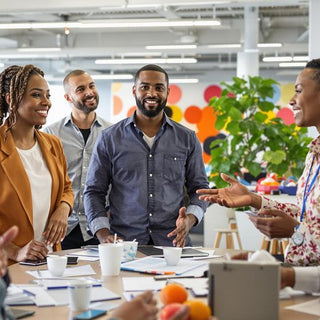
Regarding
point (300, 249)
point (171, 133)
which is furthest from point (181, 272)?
point (171, 133)

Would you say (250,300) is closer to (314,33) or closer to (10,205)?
(10,205)

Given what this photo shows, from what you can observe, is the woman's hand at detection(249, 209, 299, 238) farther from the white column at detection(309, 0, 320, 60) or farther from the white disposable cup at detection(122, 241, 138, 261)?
the white column at detection(309, 0, 320, 60)

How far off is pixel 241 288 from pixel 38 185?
5.52ft

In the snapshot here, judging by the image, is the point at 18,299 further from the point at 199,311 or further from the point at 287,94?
the point at 287,94

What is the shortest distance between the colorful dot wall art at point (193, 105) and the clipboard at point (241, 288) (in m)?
14.0

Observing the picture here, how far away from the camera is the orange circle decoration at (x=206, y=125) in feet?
52.3

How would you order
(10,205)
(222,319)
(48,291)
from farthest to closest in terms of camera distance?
(10,205)
(48,291)
(222,319)

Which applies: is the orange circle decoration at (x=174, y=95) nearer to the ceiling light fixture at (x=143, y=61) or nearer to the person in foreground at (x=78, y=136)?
the ceiling light fixture at (x=143, y=61)

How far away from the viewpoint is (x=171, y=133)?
3.69m

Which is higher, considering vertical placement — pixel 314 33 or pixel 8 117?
pixel 314 33

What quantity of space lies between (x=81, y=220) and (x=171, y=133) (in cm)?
99

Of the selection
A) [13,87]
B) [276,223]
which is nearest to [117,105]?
[13,87]

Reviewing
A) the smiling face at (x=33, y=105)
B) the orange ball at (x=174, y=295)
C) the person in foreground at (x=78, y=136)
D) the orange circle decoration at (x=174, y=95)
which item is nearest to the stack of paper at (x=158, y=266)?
the orange ball at (x=174, y=295)

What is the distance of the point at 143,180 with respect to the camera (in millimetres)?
3527
